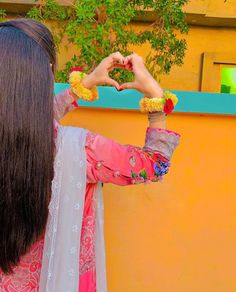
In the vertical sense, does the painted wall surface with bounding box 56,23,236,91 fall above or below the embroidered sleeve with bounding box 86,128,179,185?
above

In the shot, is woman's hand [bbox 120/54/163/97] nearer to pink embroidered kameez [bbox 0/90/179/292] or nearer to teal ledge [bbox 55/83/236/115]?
pink embroidered kameez [bbox 0/90/179/292]

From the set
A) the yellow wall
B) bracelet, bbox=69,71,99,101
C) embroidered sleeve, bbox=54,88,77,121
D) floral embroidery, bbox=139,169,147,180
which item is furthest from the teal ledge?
floral embroidery, bbox=139,169,147,180

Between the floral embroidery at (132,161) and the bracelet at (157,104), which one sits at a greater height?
the bracelet at (157,104)

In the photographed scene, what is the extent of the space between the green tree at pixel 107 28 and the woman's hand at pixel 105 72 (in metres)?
1.57

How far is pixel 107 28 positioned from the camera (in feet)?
9.04

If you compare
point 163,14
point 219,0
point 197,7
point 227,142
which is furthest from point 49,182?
point 219,0

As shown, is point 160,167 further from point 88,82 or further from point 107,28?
point 107,28

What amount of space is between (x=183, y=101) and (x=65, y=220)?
878 millimetres

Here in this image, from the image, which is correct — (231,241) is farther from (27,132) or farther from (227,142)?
(27,132)

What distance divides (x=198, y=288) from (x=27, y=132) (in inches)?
50.0

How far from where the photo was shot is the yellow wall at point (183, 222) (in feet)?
5.99

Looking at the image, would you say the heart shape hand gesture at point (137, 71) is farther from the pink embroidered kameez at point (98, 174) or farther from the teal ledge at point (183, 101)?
the teal ledge at point (183, 101)

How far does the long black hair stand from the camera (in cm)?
92

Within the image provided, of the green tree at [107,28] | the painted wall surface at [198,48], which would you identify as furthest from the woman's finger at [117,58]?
the painted wall surface at [198,48]
